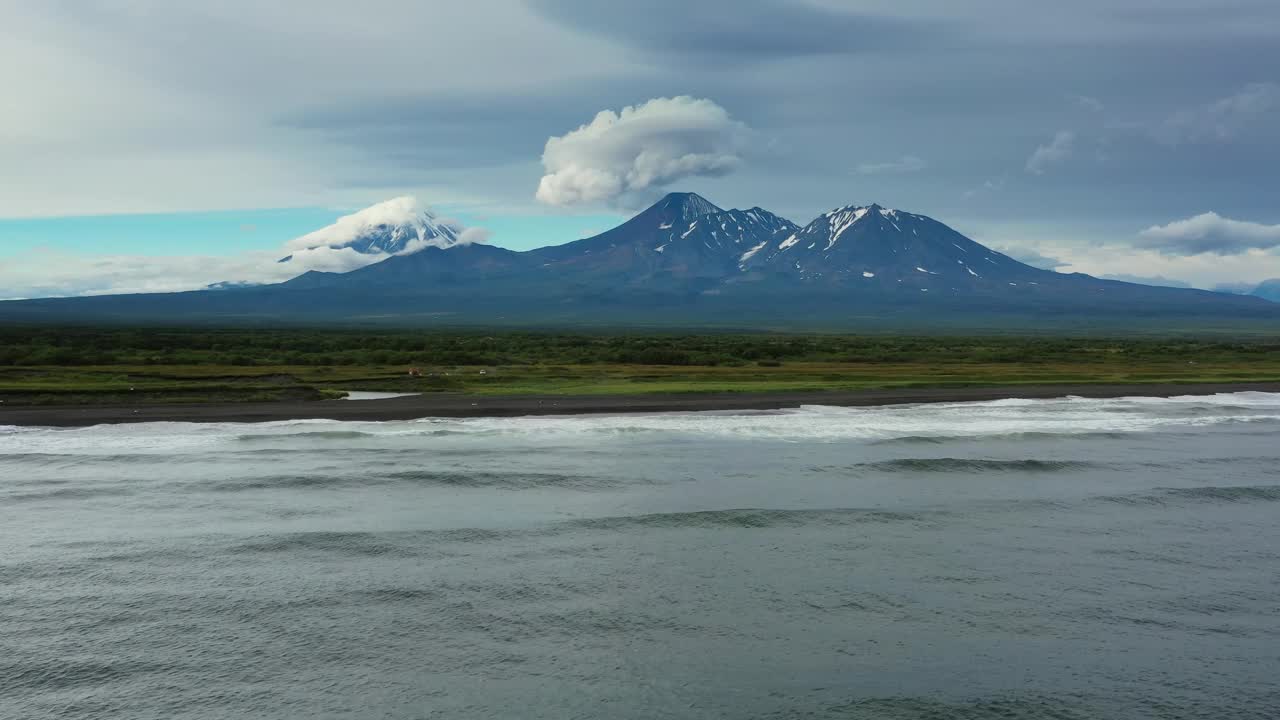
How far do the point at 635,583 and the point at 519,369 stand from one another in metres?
58.9

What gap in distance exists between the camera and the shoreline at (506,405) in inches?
1986

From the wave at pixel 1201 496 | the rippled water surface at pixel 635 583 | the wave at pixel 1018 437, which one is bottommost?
the rippled water surface at pixel 635 583

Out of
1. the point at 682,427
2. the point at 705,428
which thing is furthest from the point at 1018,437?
the point at 682,427

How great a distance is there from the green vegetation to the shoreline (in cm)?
240

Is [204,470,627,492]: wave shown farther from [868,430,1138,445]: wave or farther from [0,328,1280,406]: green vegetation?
[0,328,1280,406]: green vegetation

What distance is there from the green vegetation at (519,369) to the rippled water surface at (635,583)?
846 inches

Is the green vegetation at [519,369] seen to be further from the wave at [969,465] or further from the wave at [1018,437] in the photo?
the wave at [969,465]

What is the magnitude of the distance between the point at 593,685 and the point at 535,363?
72474mm

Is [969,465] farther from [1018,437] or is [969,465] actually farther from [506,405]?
[506,405]

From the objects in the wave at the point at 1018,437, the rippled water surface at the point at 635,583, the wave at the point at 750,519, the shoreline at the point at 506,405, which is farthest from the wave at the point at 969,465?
the shoreline at the point at 506,405

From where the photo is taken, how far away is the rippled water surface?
1658cm

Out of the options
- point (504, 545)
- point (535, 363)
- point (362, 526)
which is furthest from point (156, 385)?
point (504, 545)

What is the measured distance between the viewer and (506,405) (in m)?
56.5

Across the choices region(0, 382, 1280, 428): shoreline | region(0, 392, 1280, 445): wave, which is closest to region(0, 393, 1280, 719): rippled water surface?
region(0, 392, 1280, 445): wave
